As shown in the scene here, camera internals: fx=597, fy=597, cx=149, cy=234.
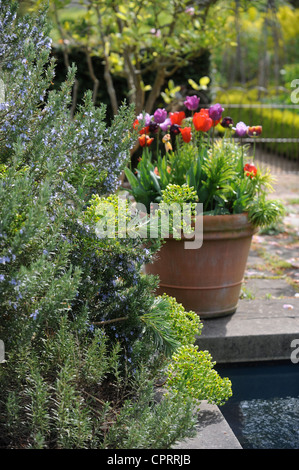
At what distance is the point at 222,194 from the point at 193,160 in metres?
0.28

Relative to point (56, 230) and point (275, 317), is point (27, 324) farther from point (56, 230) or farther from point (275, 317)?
point (275, 317)

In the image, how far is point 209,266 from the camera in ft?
11.6

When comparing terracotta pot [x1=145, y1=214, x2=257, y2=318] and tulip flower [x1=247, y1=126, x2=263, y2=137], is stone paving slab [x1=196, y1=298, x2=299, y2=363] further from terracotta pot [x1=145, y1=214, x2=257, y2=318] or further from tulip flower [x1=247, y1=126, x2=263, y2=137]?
tulip flower [x1=247, y1=126, x2=263, y2=137]

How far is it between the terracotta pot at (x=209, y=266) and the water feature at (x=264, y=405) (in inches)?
16.1

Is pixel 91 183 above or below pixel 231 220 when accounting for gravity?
above

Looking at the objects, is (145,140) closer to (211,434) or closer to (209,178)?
(209,178)

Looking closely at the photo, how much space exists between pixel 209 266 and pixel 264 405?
34.1 inches

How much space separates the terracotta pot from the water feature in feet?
1.34

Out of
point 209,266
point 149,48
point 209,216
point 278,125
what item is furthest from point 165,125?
point 278,125

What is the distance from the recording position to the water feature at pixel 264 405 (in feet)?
8.89

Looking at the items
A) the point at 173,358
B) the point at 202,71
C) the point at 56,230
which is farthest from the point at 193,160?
the point at 202,71

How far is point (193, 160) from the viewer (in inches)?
141

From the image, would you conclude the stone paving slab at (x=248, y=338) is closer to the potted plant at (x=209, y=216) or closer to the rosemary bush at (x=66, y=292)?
the potted plant at (x=209, y=216)

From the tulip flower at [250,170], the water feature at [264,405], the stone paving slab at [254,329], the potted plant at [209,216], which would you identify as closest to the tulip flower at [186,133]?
the potted plant at [209,216]
